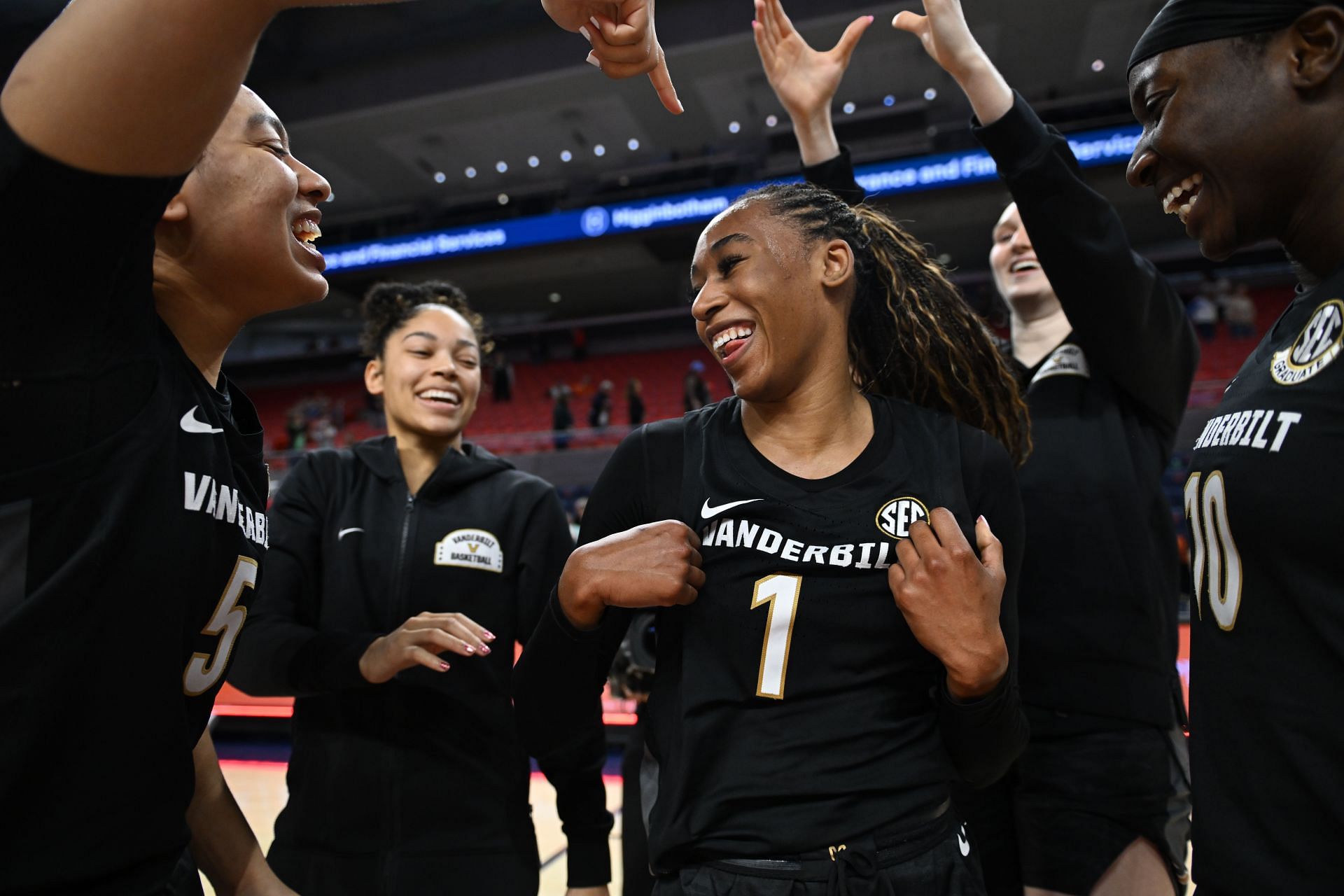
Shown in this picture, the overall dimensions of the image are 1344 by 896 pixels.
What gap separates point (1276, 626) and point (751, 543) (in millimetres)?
739

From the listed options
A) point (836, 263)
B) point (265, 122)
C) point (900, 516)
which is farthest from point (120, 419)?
point (836, 263)

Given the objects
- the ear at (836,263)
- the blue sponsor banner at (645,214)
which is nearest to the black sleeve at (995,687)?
the ear at (836,263)

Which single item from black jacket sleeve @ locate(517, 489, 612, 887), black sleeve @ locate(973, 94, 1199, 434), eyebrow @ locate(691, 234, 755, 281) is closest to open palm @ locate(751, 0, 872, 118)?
black sleeve @ locate(973, 94, 1199, 434)

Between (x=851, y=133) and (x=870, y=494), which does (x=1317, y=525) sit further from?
(x=851, y=133)

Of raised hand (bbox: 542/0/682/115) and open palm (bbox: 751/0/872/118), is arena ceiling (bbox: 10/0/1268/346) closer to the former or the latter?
open palm (bbox: 751/0/872/118)

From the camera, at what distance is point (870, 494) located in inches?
60.7

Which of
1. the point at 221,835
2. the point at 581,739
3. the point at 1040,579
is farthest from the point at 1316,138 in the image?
the point at 221,835

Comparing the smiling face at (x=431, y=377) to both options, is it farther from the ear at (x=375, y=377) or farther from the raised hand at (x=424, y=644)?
the raised hand at (x=424, y=644)

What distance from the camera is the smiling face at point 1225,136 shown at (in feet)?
4.01

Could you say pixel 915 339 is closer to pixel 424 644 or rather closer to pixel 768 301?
pixel 768 301

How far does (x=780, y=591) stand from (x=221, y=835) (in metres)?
1.10

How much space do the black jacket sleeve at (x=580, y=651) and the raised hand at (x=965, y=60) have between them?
114 cm

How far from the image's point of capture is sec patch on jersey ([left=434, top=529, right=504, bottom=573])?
7.82ft

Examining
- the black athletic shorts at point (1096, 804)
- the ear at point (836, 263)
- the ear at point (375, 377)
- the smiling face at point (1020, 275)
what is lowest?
the black athletic shorts at point (1096, 804)
